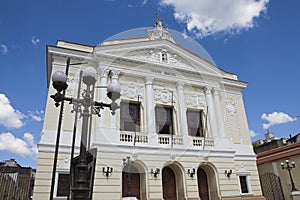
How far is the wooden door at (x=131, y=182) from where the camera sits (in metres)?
11.5

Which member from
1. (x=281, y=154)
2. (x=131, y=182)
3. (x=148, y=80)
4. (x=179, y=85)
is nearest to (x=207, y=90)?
(x=179, y=85)

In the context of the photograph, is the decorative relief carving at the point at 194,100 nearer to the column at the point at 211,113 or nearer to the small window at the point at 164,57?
the column at the point at 211,113

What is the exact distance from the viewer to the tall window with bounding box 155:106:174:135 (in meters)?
12.9

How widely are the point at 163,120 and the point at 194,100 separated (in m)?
2.60

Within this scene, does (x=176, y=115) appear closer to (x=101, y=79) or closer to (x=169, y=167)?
(x=169, y=167)

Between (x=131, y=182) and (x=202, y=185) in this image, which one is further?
(x=202, y=185)

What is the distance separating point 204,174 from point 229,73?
755 cm

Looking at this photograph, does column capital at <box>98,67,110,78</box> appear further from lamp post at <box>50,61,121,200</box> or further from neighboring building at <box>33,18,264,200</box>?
lamp post at <box>50,61,121,200</box>

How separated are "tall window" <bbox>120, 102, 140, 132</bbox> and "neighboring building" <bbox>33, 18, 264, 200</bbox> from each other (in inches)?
2.1

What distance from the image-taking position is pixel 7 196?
469 inches

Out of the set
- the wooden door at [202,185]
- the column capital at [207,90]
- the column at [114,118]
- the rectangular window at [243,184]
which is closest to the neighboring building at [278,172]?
the rectangular window at [243,184]

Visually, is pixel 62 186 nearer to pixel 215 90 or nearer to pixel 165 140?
pixel 165 140

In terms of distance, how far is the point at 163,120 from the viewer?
1304cm

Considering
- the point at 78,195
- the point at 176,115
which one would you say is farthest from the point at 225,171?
the point at 78,195
